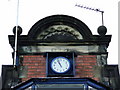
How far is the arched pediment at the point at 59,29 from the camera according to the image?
21656mm

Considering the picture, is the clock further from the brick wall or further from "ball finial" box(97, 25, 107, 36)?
"ball finial" box(97, 25, 107, 36)

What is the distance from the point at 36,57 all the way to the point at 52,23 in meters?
1.78

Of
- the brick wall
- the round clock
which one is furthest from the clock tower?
the round clock

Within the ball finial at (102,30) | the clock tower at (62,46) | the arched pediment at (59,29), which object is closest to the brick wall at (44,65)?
the clock tower at (62,46)

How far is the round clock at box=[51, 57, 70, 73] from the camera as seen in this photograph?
785 inches

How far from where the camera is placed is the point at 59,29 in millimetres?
22125

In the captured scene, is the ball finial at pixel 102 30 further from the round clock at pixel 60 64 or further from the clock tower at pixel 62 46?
the round clock at pixel 60 64

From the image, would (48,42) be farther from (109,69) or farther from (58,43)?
(109,69)

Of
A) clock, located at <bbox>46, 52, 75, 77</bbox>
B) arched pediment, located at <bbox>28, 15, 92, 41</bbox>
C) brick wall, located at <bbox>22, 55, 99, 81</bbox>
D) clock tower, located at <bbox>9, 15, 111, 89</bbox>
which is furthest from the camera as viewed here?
arched pediment, located at <bbox>28, 15, 92, 41</bbox>

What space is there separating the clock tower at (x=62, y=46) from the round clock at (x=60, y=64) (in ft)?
1.28

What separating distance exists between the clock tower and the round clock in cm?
39

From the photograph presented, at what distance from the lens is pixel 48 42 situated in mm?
21547

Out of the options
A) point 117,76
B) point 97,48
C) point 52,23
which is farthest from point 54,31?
point 117,76

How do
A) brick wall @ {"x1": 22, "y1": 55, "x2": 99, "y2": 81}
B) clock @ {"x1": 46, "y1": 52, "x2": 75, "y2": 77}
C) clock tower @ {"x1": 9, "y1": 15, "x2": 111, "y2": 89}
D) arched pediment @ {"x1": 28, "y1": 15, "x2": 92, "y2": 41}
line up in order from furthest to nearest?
arched pediment @ {"x1": 28, "y1": 15, "x2": 92, "y2": 41}
clock tower @ {"x1": 9, "y1": 15, "x2": 111, "y2": 89}
brick wall @ {"x1": 22, "y1": 55, "x2": 99, "y2": 81}
clock @ {"x1": 46, "y1": 52, "x2": 75, "y2": 77}
